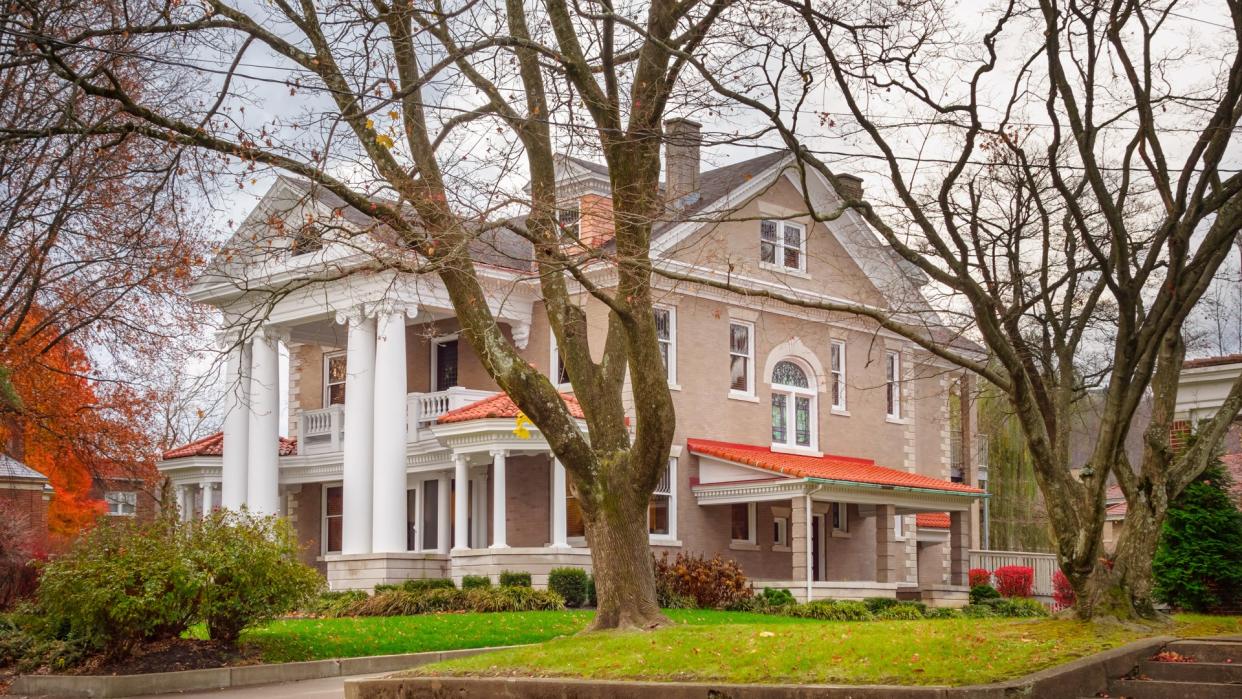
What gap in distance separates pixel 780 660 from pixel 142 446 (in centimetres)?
2522

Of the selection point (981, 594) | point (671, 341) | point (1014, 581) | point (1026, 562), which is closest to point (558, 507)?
point (671, 341)

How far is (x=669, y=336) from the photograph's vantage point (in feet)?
106

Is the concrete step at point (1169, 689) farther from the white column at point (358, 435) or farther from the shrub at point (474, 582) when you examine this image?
the white column at point (358, 435)

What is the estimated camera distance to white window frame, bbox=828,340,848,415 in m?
35.9

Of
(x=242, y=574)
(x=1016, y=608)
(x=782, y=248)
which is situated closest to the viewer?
(x=242, y=574)

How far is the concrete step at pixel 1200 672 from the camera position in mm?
11664

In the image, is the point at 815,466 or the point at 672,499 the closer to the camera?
the point at 672,499

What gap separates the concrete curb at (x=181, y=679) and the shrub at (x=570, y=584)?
10256mm

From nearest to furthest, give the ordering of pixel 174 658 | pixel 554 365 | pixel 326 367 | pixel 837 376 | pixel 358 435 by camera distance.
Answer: pixel 174 658 → pixel 358 435 → pixel 554 365 → pixel 837 376 → pixel 326 367

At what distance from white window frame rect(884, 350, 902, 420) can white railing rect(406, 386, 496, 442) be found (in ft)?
38.9

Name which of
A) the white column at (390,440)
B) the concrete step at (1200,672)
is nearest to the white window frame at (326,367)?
the white column at (390,440)

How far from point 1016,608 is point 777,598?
5910mm

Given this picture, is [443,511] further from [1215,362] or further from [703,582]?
[1215,362]

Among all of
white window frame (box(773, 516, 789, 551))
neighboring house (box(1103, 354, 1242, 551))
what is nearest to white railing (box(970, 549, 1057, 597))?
white window frame (box(773, 516, 789, 551))
